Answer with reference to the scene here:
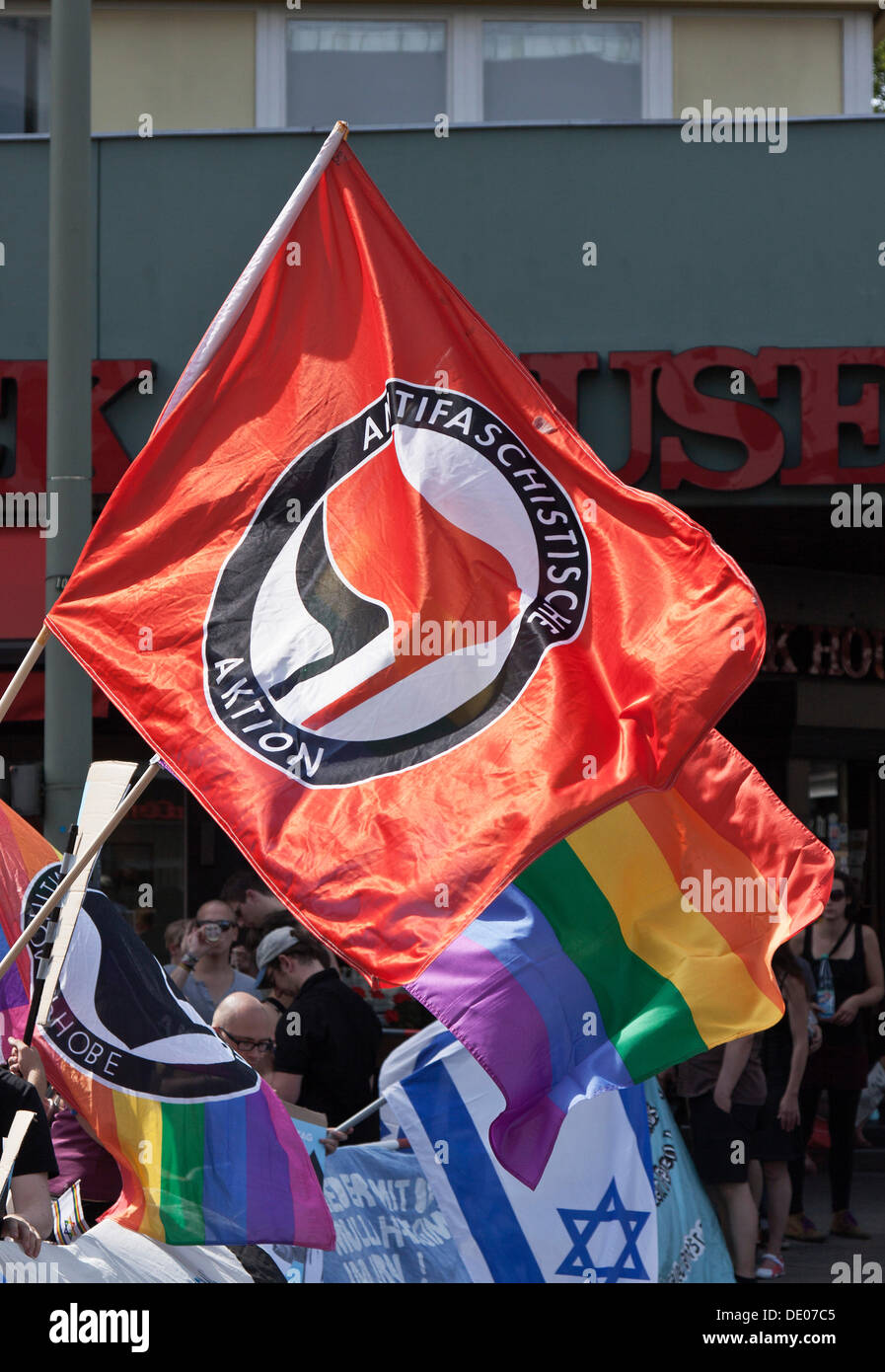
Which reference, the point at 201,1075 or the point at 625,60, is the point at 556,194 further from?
the point at 201,1075

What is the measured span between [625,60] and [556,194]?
149 cm

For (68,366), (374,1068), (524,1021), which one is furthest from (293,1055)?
(68,366)

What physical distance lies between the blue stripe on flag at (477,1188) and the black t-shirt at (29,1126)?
2.07 m

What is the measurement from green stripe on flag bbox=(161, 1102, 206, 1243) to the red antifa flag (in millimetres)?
1467

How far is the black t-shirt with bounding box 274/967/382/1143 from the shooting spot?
6.97m

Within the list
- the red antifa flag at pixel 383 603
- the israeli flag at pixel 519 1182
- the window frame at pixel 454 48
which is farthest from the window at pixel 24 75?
the red antifa flag at pixel 383 603

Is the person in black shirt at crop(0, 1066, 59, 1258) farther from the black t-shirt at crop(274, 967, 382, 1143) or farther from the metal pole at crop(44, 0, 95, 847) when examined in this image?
the black t-shirt at crop(274, 967, 382, 1143)

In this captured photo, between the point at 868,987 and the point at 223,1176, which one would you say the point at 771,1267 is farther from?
the point at 223,1176

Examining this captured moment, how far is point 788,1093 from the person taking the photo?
899cm

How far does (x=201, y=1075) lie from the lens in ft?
17.1

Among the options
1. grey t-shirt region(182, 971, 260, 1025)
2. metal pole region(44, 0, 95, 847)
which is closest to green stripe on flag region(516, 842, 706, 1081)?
metal pole region(44, 0, 95, 847)

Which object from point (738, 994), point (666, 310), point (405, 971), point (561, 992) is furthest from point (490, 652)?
point (666, 310)

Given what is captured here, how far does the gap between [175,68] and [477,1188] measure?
857 centimetres

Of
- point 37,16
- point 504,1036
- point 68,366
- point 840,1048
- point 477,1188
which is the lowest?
point 840,1048
